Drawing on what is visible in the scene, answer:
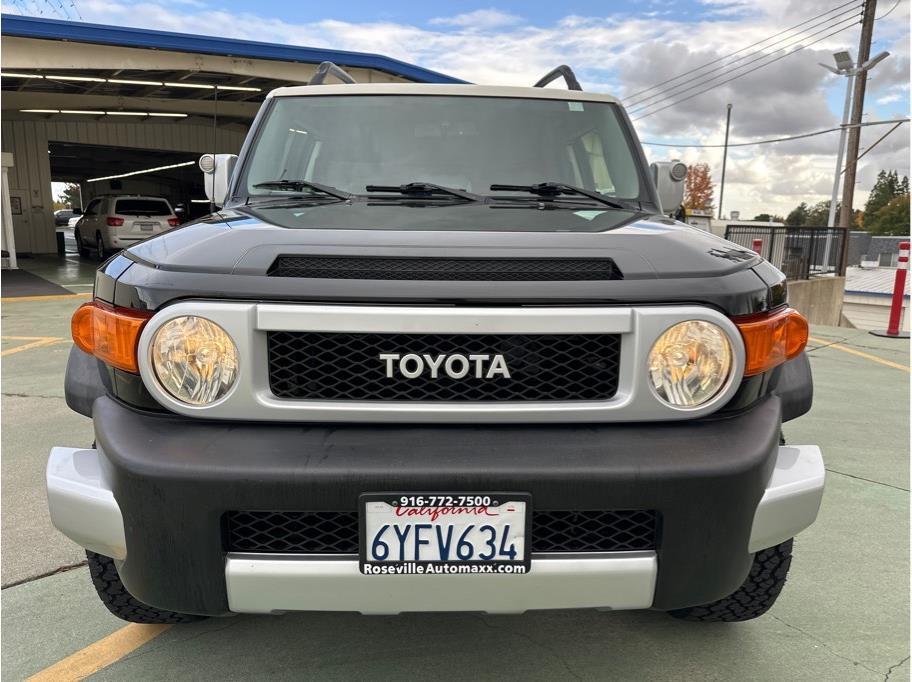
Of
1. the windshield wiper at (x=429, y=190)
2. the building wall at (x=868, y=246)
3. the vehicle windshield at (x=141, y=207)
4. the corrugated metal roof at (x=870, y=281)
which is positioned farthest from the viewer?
the building wall at (x=868, y=246)

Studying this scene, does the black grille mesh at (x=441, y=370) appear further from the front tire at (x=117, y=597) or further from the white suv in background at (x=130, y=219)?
the white suv in background at (x=130, y=219)

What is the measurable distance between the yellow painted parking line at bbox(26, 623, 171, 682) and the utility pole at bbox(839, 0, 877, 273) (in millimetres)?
22867

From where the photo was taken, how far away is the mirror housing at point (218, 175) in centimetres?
290

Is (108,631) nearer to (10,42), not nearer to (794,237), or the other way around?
(10,42)

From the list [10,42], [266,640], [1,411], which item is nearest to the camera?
[266,640]

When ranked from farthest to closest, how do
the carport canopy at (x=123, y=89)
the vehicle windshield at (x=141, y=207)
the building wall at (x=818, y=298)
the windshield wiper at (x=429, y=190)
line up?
the vehicle windshield at (x=141, y=207) → the building wall at (x=818, y=298) → the carport canopy at (x=123, y=89) → the windshield wiper at (x=429, y=190)

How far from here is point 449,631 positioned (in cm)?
219

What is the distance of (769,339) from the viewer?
5.57 ft

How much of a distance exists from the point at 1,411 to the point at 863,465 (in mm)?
5366

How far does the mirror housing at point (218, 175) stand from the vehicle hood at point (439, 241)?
833 millimetres

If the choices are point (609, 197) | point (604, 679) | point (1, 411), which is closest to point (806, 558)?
point (604, 679)

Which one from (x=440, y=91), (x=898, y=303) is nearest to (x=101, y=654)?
(x=440, y=91)

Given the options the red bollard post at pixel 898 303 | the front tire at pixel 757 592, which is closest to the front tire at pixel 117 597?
the front tire at pixel 757 592

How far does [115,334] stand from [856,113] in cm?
2428
